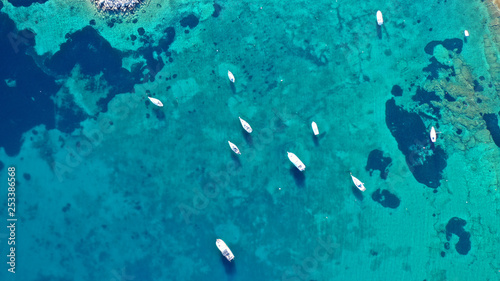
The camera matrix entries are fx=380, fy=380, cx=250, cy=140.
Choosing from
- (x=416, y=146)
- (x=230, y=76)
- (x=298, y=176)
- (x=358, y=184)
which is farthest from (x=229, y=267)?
(x=416, y=146)

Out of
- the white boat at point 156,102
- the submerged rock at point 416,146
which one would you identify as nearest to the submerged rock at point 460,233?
the submerged rock at point 416,146

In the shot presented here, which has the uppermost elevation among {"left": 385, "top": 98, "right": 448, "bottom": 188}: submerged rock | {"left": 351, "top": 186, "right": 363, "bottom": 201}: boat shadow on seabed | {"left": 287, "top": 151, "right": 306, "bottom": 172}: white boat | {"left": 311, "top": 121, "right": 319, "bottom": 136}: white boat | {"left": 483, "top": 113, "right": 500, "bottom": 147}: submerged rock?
{"left": 483, "top": 113, "right": 500, "bottom": 147}: submerged rock

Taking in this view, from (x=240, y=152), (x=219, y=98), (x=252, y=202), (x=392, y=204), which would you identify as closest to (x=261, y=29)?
(x=219, y=98)

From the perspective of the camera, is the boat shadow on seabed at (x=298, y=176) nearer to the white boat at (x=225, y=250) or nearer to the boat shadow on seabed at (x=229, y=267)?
the white boat at (x=225, y=250)

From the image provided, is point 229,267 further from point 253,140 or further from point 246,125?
point 246,125

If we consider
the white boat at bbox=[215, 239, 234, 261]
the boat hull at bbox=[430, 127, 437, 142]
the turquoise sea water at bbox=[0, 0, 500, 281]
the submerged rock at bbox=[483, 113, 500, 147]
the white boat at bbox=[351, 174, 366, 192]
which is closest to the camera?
the white boat at bbox=[215, 239, 234, 261]

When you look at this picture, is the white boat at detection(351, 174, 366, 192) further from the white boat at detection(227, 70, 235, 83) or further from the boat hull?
the white boat at detection(227, 70, 235, 83)

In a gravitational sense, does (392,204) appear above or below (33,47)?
above

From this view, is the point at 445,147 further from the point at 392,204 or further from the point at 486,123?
the point at 392,204

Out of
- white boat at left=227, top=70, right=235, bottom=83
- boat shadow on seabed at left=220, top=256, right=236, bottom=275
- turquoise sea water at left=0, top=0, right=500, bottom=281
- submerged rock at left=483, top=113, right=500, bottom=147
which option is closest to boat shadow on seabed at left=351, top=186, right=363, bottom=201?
turquoise sea water at left=0, top=0, right=500, bottom=281
